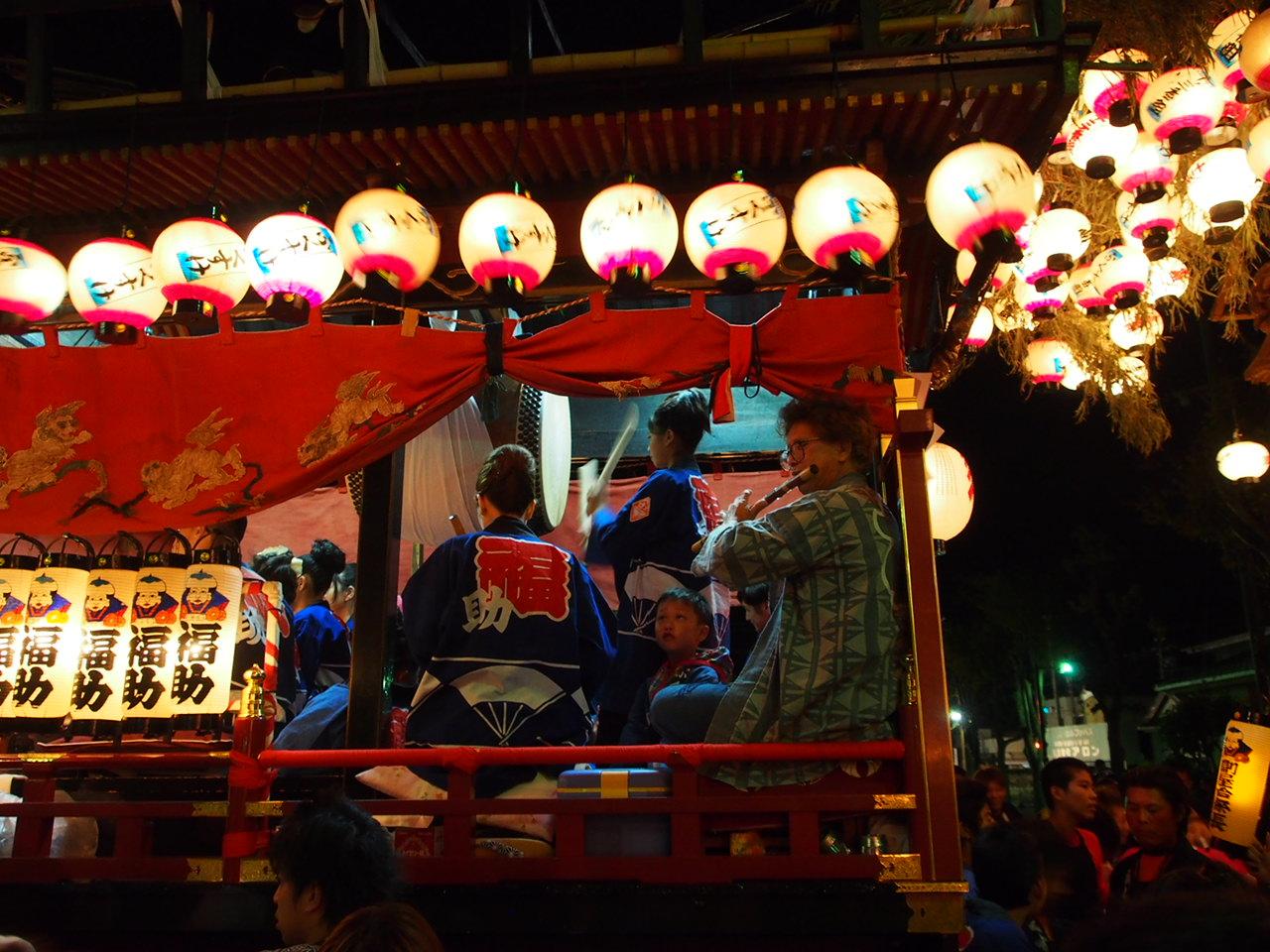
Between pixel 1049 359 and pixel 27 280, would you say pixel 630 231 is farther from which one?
pixel 1049 359

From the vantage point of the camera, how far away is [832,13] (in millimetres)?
8961

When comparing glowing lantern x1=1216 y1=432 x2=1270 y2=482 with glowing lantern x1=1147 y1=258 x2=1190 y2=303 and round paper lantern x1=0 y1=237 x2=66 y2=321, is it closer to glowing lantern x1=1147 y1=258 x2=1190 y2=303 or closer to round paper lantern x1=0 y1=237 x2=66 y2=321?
glowing lantern x1=1147 y1=258 x2=1190 y2=303

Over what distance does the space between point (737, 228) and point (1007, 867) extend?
146 inches

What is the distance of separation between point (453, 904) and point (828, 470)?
2.77m

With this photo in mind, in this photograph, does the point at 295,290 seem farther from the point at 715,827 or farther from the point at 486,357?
the point at 715,827

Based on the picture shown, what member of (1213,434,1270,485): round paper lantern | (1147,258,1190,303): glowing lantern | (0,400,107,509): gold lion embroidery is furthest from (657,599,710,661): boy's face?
(1213,434,1270,485): round paper lantern

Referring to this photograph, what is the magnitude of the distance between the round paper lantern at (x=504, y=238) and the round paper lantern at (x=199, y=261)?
1.44 m

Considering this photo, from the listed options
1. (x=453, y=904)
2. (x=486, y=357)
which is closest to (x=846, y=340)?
(x=486, y=357)

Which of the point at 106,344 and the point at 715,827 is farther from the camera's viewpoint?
the point at 106,344

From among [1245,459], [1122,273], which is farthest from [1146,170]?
[1245,459]

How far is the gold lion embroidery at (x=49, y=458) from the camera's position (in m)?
6.09

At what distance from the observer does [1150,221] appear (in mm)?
8609

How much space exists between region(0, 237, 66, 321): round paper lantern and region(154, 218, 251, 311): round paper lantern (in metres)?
0.78

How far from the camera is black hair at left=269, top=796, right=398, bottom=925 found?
3445 mm
